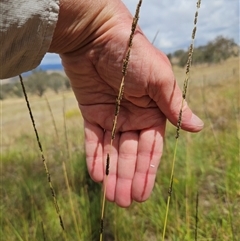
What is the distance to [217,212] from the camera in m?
1.38

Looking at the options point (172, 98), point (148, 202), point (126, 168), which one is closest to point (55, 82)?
point (148, 202)

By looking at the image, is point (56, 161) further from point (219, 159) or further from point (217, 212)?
point (217, 212)

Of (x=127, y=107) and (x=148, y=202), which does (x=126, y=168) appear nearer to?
(x=127, y=107)

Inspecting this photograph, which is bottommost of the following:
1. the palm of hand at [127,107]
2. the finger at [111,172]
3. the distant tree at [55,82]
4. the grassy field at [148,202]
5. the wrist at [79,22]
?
the distant tree at [55,82]

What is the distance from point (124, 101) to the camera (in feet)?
4.24

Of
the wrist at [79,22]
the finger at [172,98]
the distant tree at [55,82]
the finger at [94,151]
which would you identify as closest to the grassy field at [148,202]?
the finger at [94,151]

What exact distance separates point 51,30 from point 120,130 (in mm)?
515

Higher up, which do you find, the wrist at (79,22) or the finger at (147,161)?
the wrist at (79,22)

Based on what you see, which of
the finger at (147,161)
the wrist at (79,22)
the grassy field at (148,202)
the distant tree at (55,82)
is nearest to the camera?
the wrist at (79,22)

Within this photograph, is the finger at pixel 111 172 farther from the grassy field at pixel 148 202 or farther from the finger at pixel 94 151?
the grassy field at pixel 148 202

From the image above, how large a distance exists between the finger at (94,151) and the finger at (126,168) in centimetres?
8

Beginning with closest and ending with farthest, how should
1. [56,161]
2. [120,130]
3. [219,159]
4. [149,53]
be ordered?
[149,53] < [120,130] < [219,159] < [56,161]

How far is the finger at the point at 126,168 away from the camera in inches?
48.7

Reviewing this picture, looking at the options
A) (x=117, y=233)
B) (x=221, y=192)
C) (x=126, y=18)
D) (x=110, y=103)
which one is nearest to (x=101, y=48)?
(x=126, y=18)
